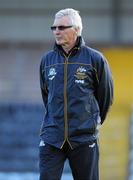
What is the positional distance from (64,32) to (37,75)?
968 centimetres

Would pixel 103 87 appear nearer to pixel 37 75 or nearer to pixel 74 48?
pixel 74 48

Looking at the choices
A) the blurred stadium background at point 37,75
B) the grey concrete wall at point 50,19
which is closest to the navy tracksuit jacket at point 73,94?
the blurred stadium background at point 37,75

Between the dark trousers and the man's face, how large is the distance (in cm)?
69

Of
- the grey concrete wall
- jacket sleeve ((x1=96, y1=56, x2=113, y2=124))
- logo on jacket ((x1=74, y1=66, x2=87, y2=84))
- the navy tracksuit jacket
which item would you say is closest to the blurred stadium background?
the grey concrete wall

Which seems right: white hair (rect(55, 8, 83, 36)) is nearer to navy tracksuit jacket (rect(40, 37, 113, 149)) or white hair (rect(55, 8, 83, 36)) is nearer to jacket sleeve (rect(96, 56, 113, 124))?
navy tracksuit jacket (rect(40, 37, 113, 149))

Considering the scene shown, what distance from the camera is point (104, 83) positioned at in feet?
18.4

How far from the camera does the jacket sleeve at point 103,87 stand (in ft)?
18.2

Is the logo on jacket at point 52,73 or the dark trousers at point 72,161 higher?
the logo on jacket at point 52,73

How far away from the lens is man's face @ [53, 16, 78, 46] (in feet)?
17.9

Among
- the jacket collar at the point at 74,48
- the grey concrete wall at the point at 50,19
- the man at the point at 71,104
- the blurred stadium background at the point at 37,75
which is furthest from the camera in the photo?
the grey concrete wall at the point at 50,19

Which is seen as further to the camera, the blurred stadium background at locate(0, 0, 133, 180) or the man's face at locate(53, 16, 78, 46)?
the blurred stadium background at locate(0, 0, 133, 180)

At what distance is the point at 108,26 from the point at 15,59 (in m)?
3.36

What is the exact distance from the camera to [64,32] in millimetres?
5465

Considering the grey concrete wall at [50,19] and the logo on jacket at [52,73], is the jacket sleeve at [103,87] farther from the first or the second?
the grey concrete wall at [50,19]
